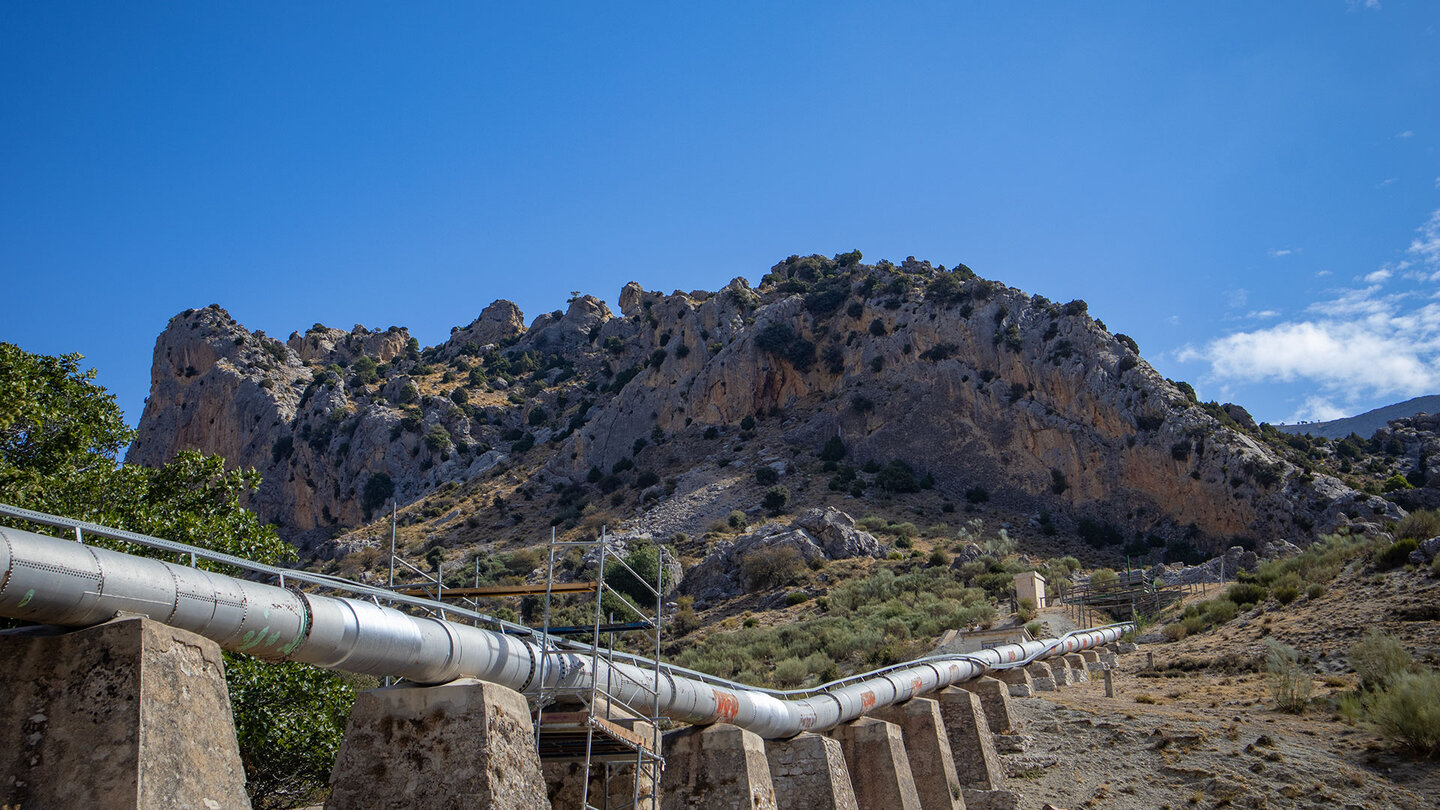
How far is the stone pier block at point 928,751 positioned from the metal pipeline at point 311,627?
4.38 meters

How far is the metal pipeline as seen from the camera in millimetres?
6836

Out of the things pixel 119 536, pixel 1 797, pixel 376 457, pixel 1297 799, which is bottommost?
pixel 1297 799

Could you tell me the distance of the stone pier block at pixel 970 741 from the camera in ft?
60.8

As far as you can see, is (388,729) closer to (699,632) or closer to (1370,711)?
(1370,711)

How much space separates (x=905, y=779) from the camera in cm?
1559

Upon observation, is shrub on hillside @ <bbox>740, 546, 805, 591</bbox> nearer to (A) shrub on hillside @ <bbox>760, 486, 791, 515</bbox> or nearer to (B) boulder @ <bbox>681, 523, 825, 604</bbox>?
(B) boulder @ <bbox>681, 523, 825, 604</bbox>

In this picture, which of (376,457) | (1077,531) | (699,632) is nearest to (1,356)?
(699,632)

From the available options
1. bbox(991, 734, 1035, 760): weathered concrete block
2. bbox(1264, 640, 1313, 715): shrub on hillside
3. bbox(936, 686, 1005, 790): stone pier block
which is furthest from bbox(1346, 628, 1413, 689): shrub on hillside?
bbox(936, 686, 1005, 790): stone pier block

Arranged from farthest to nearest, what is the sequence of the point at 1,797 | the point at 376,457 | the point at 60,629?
the point at 376,457 < the point at 60,629 < the point at 1,797

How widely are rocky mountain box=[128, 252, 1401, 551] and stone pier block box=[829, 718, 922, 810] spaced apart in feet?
136

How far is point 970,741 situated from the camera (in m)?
18.9

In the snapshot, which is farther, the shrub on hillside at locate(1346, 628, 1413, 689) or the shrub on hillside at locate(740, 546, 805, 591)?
the shrub on hillside at locate(740, 546, 805, 591)

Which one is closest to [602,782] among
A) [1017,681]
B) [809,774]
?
[809,774]

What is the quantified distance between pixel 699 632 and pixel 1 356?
29.9 m
